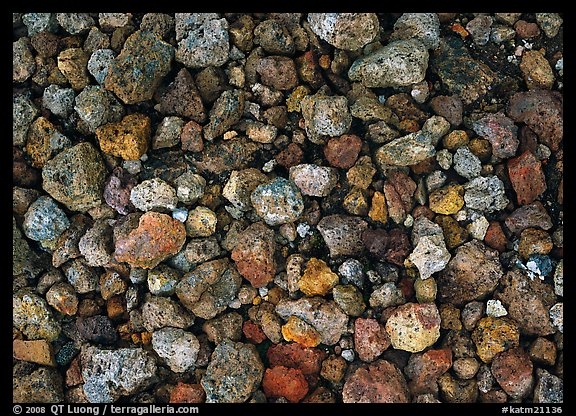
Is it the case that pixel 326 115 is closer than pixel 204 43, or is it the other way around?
pixel 326 115

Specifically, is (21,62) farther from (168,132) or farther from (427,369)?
(427,369)

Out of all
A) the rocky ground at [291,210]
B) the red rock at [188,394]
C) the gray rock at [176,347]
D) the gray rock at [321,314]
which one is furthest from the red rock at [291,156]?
the red rock at [188,394]

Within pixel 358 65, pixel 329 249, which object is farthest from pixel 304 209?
pixel 358 65

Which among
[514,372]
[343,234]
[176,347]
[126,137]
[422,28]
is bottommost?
[514,372]

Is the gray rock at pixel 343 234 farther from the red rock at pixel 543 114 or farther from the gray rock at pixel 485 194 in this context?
the red rock at pixel 543 114

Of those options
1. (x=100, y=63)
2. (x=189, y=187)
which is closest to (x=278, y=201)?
(x=189, y=187)
